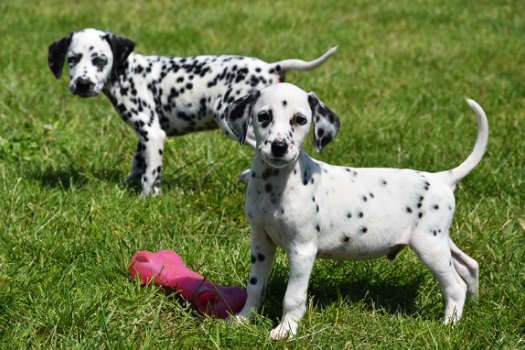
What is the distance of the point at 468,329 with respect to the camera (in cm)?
Result: 450

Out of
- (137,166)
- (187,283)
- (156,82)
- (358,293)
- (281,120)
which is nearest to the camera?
(281,120)

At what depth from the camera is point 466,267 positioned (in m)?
4.79

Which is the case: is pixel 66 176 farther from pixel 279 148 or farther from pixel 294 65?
pixel 279 148

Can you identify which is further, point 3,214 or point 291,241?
point 3,214

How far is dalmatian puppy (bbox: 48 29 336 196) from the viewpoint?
6090 millimetres

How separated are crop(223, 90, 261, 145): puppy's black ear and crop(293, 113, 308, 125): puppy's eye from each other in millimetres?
263

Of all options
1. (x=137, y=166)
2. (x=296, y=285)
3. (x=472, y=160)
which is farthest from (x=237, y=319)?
(x=137, y=166)

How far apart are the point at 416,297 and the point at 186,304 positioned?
4.57ft

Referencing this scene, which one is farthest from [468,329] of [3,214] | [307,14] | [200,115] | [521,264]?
[307,14]

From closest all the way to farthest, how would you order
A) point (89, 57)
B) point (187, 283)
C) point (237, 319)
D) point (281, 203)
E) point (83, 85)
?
point (281, 203) → point (237, 319) → point (187, 283) → point (83, 85) → point (89, 57)

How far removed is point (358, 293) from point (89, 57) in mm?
2682

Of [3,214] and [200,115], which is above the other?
[200,115]

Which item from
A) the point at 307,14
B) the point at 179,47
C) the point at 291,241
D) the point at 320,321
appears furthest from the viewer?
the point at 307,14

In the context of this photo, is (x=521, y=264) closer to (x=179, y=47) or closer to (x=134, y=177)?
(x=134, y=177)
